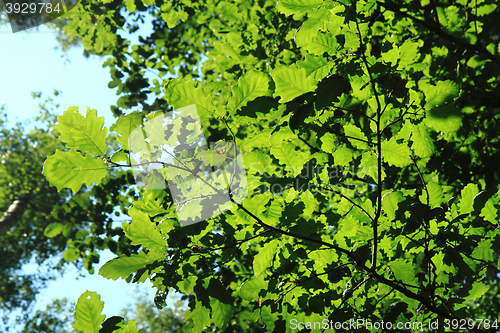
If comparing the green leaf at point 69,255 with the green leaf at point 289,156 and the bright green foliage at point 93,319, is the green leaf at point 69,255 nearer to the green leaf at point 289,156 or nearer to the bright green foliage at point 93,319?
the bright green foliage at point 93,319

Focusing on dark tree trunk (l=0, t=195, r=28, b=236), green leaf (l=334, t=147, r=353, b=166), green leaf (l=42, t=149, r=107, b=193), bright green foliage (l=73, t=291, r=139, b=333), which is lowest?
bright green foliage (l=73, t=291, r=139, b=333)

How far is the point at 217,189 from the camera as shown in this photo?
1146mm

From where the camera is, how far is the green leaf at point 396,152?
140cm

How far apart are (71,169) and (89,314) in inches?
21.1

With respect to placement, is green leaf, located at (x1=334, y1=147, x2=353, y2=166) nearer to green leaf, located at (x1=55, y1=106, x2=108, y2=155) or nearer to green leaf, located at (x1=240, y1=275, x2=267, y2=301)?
green leaf, located at (x1=240, y1=275, x2=267, y2=301)

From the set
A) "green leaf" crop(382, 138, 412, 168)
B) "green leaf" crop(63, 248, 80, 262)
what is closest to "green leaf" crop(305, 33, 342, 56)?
"green leaf" crop(382, 138, 412, 168)

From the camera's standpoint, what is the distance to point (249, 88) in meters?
1.11

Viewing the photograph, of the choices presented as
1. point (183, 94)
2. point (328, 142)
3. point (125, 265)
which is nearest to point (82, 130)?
point (183, 94)

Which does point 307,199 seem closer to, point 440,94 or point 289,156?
point 289,156

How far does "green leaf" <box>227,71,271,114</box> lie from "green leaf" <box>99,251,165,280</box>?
2.35 ft

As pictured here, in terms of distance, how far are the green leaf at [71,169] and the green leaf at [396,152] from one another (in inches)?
50.8

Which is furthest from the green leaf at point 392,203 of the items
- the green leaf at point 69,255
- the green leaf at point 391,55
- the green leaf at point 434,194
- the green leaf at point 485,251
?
the green leaf at point 69,255

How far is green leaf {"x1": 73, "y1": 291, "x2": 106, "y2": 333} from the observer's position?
104 cm

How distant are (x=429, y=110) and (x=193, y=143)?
3.47 feet
